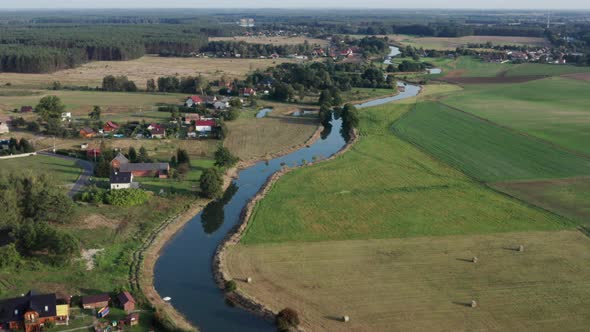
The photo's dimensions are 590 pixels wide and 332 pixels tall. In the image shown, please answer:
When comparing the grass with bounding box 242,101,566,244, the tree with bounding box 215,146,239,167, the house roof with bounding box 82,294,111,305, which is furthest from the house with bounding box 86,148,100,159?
the house roof with bounding box 82,294,111,305

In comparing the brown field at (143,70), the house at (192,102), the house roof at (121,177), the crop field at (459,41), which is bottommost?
the house roof at (121,177)

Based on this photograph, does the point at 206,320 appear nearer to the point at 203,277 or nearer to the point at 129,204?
the point at 203,277

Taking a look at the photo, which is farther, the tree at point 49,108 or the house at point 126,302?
the tree at point 49,108

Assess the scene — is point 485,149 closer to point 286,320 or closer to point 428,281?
point 428,281

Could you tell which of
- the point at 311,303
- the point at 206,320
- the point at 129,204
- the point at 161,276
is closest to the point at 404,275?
the point at 311,303

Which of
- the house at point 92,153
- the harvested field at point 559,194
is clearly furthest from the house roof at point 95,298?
the harvested field at point 559,194

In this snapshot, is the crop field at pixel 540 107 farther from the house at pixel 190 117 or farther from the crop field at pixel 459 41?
the crop field at pixel 459 41
